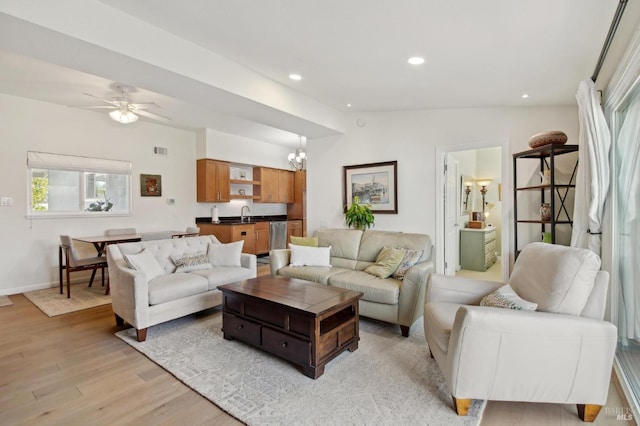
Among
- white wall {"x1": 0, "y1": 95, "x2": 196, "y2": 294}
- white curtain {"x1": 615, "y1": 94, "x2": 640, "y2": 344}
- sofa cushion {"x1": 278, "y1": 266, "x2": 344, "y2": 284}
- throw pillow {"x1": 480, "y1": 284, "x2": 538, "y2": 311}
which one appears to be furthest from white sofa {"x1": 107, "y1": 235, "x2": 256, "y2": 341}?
white curtain {"x1": 615, "y1": 94, "x2": 640, "y2": 344}

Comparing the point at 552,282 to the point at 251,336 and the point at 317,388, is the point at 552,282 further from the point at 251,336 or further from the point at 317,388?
the point at 251,336

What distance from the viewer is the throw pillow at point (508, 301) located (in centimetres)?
204

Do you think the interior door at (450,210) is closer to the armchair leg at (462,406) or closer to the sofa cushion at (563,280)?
the sofa cushion at (563,280)

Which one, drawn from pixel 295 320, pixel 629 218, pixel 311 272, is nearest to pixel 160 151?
pixel 311 272

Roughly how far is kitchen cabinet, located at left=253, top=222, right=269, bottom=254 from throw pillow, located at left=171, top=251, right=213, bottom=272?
3194 millimetres

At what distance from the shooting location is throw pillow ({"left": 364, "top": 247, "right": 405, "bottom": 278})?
346cm

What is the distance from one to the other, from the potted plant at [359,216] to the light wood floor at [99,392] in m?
2.97

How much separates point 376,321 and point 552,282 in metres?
1.86

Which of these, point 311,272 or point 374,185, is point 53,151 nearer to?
point 311,272

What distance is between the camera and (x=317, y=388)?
219cm

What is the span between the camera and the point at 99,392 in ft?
7.16

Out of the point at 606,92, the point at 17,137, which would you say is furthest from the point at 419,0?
the point at 17,137

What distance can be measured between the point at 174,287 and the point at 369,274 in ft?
6.83

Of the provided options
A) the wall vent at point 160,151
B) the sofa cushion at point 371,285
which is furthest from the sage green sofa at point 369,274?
the wall vent at point 160,151
